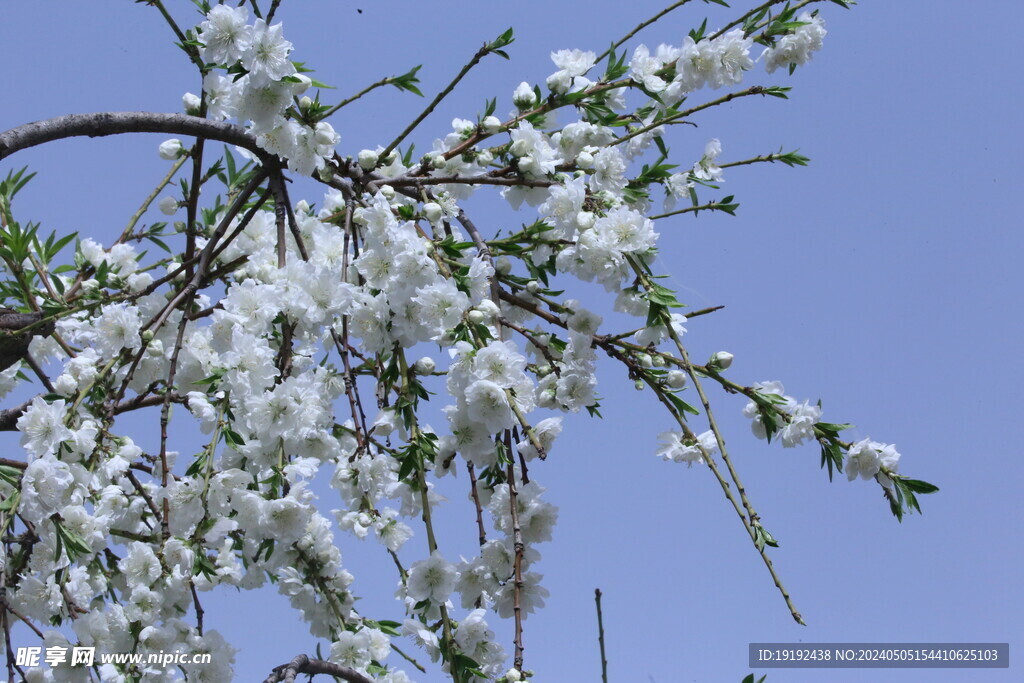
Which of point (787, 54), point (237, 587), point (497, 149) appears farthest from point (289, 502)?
point (787, 54)

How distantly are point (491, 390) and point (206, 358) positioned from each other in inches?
30.6

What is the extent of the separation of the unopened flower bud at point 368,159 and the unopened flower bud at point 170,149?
2.66ft

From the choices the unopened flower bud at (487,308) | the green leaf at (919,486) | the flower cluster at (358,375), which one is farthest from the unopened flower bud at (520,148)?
the green leaf at (919,486)

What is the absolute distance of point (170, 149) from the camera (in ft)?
9.40

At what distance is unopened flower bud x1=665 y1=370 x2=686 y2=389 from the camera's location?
2.09 meters

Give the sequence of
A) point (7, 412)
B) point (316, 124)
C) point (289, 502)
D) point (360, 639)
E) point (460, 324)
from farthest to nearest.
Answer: point (7, 412) < point (360, 639) < point (316, 124) < point (460, 324) < point (289, 502)

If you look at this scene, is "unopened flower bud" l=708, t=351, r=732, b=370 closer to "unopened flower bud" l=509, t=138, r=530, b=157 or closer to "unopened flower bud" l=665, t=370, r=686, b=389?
"unopened flower bud" l=665, t=370, r=686, b=389

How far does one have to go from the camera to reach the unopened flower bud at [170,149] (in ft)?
9.39

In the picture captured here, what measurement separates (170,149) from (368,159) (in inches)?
33.4

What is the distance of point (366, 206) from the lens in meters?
2.21

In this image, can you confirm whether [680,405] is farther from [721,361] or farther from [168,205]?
[168,205]

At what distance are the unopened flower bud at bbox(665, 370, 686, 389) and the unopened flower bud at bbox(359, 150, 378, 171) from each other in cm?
92

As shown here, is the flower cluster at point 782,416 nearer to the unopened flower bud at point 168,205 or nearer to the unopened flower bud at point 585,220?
the unopened flower bud at point 585,220

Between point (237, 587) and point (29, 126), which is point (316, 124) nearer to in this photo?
point (29, 126)
